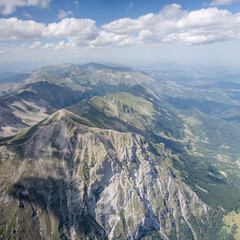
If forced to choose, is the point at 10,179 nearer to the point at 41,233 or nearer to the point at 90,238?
the point at 41,233

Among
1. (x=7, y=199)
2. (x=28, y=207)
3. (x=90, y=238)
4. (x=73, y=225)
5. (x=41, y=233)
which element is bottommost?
(x=90, y=238)

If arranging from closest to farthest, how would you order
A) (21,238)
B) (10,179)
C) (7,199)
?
(21,238) → (7,199) → (10,179)

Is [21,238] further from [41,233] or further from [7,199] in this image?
[7,199]

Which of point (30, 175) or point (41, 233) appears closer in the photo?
point (41, 233)

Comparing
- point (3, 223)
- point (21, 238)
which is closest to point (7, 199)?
point (3, 223)

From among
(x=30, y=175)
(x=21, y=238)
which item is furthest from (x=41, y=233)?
(x=30, y=175)

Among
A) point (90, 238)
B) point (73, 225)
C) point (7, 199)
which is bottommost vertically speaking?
point (90, 238)

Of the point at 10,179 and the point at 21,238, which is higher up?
the point at 10,179

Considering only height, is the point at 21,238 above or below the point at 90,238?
above

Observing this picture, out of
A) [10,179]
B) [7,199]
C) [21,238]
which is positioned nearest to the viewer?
[21,238]

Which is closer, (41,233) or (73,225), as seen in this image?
(41,233)
